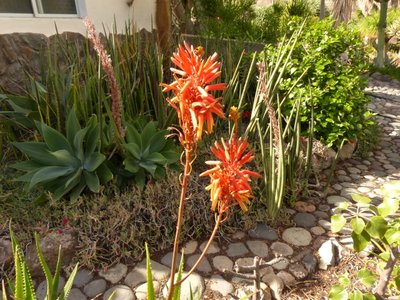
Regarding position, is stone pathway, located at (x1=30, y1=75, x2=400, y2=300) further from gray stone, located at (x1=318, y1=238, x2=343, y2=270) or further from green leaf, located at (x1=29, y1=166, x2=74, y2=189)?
green leaf, located at (x1=29, y1=166, x2=74, y2=189)

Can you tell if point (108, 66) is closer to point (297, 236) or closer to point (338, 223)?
point (338, 223)

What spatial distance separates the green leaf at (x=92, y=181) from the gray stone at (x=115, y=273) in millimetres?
456

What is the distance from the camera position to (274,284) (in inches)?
68.5

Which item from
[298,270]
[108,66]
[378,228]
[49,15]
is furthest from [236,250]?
[49,15]

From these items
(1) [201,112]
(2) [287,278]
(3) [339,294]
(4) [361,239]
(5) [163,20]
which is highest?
(5) [163,20]

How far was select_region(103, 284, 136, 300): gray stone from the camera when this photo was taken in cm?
171

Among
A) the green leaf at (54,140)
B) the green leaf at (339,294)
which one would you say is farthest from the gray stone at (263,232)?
the green leaf at (54,140)

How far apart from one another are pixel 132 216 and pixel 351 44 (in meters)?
2.68

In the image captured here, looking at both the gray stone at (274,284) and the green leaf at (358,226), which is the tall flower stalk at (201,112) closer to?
the green leaf at (358,226)

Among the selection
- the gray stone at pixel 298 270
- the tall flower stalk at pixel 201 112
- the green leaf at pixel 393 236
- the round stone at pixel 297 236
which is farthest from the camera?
the round stone at pixel 297 236

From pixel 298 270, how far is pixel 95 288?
3.62 ft

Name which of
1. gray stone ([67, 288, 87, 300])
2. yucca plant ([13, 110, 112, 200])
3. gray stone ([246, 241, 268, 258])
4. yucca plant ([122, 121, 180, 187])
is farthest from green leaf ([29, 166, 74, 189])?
gray stone ([246, 241, 268, 258])

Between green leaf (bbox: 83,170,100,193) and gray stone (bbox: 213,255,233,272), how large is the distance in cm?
81

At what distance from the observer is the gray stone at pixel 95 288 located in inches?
68.6
